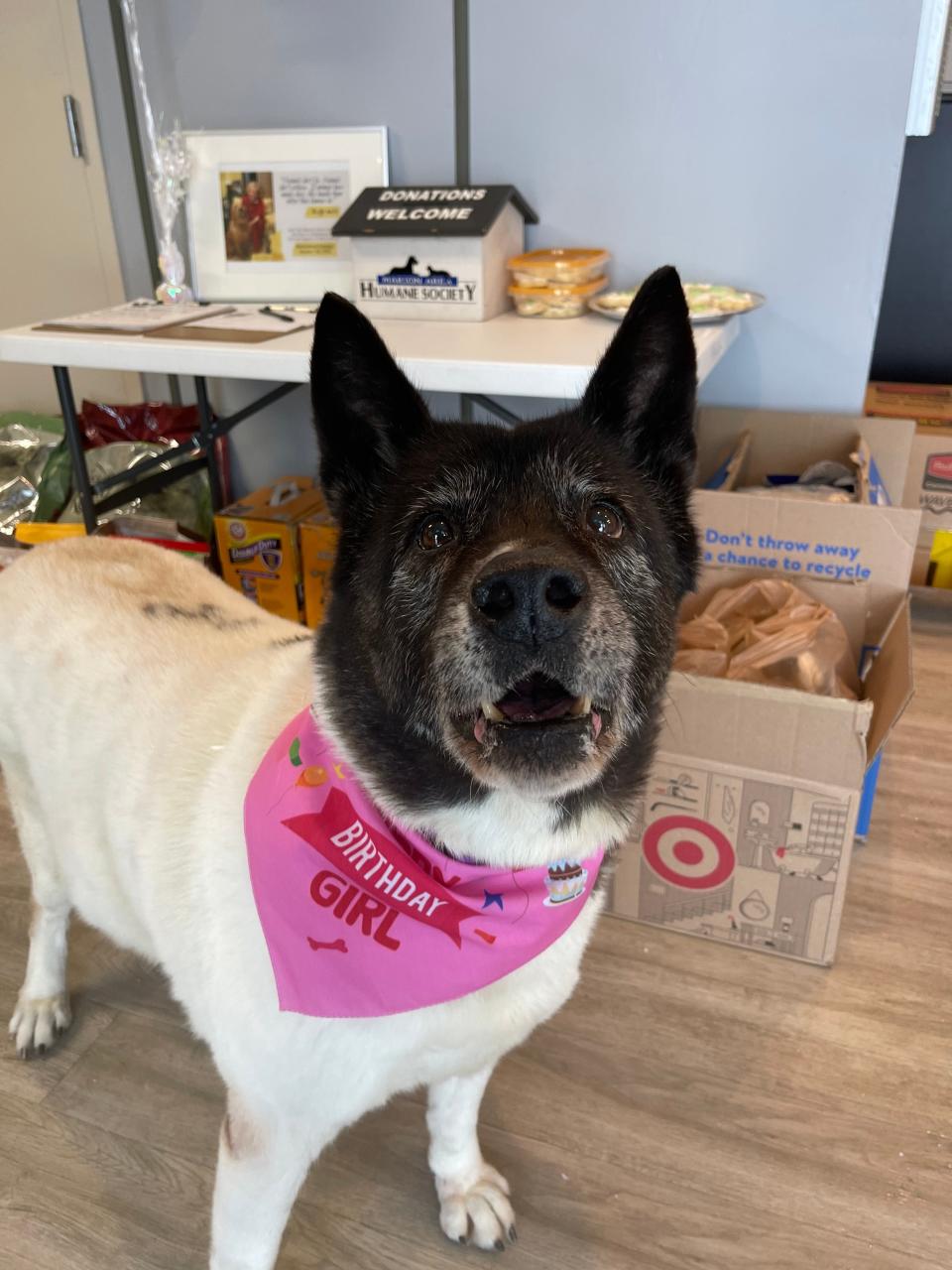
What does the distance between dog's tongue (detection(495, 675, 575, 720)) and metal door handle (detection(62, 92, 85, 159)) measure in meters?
2.89

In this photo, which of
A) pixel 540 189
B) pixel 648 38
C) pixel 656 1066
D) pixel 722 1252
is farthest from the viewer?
pixel 540 189

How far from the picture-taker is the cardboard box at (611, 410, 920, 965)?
61.9 inches

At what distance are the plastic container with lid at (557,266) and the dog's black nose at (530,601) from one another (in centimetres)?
173

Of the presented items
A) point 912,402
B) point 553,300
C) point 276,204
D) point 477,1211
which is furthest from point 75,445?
point 912,402

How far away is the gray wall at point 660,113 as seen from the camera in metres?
2.19

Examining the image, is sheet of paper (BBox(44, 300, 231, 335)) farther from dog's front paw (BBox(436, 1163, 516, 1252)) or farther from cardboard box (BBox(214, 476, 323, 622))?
dog's front paw (BBox(436, 1163, 516, 1252))

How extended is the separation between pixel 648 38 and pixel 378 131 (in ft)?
2.55

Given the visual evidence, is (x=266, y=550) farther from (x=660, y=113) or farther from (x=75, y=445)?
(x=660, y=113)

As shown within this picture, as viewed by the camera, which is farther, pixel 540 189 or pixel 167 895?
pixel 540 189

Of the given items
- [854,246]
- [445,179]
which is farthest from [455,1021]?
[445,179]

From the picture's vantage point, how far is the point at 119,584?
1.30 meters

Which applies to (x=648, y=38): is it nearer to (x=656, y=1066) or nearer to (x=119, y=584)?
(x=119, y=584)

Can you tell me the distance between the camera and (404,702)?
2.99 feet

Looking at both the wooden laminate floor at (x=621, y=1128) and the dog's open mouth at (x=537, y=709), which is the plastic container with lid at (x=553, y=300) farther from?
the dog's open mouth at (x=537, y=709)
